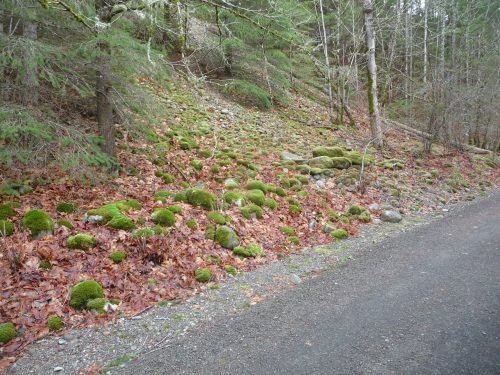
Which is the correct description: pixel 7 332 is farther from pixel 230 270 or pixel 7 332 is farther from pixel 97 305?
pixel 230 270

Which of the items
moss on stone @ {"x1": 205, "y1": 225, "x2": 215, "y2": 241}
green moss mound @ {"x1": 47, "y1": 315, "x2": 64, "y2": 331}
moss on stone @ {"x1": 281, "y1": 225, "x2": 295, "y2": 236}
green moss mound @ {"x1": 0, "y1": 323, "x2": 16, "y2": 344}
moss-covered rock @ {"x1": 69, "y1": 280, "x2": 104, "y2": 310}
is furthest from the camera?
moss on stone @ {"x1": 281, "y1": 225, "x2": 295, "y2": 236}

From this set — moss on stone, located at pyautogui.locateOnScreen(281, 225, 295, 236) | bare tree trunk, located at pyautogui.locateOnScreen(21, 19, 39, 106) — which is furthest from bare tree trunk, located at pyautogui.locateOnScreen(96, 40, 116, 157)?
moss on stone, located at pyautogui.locateOnScreen(281, 225, 295, 236)

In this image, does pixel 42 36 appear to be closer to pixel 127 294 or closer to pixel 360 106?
pixel 127 294

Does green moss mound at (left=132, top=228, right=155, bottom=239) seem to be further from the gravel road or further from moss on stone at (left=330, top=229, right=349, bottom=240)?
moss on stone at (left=330, top=229, right=349, bottom=240)

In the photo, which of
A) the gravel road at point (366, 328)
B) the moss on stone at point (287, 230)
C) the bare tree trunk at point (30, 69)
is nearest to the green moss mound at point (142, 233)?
the gravel road at point (366, 328)

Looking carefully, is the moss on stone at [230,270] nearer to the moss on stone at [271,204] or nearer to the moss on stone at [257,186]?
the moss on stone at [271,204]

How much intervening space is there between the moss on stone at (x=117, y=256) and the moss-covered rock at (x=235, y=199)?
2715 mm

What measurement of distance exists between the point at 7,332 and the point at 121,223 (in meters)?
2.14

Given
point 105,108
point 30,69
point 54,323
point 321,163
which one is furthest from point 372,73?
point 54,323

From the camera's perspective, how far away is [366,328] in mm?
3609

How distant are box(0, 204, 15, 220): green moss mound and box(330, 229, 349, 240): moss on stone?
5905 mm

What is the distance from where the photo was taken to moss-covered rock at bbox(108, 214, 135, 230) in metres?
5.18

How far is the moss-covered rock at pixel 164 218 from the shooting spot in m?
5.56

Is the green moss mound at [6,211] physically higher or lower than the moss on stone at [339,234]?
higher
